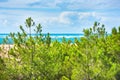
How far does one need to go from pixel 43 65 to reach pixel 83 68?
180 cm

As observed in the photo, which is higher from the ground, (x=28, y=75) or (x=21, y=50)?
(x=21, y=50)

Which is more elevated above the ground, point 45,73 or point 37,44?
point 37,44

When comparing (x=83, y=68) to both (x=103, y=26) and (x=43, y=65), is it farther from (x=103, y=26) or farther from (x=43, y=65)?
(x=103, y=26)

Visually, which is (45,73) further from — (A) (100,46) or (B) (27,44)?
(A) (100,46)

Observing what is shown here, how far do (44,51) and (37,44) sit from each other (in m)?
0.50

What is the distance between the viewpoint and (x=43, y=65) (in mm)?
13898

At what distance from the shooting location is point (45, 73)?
14070mm

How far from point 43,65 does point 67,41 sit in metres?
3.60

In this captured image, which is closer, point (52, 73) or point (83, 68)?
point (83, 68)

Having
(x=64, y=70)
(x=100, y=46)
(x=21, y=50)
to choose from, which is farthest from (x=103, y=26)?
(x=21, y=50)

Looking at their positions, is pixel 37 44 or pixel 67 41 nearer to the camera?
pixel 37 44

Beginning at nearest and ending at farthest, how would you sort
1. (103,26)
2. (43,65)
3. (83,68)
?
(83,68) < (43,65) < (103,26)

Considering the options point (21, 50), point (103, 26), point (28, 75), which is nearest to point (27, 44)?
point (21, 50)

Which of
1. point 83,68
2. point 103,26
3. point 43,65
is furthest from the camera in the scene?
point 103,26
